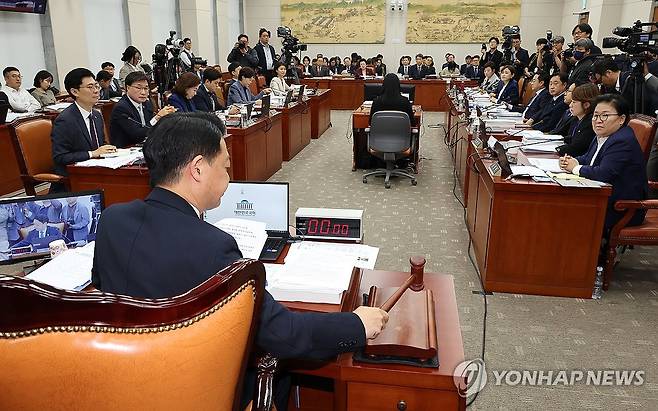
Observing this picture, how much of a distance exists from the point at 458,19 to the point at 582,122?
10881 millimetres

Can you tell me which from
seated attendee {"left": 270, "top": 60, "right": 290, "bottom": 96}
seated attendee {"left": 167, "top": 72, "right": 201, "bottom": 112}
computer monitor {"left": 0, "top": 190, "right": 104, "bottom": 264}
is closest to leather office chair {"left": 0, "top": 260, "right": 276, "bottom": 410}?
computer monitor {"left": 0, "top": 190, "right": 104, "bottom": 264}

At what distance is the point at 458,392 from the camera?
1.25m

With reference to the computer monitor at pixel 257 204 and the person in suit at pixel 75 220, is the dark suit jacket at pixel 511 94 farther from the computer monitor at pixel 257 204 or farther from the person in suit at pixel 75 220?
the person in suit at pixel 75 220

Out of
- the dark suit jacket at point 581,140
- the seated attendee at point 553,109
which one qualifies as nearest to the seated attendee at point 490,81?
the seated attendee at point 553,109

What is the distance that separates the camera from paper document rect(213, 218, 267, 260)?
1.79m

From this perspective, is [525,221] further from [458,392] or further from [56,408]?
[56,408]

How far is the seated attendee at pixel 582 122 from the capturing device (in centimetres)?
360

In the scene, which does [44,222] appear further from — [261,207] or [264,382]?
[264,382]

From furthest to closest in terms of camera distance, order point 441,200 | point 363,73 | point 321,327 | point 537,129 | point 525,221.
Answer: point 363,73 < point 441,200 < point 537,129 < point 525,221 < point 321,327

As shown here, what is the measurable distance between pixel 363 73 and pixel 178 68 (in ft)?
20.6

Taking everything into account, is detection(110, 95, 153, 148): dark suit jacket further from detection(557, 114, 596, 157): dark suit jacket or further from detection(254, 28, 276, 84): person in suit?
detection(254, 28, 276, 84): person in suit

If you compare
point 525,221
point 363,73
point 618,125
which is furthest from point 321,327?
point 363,73

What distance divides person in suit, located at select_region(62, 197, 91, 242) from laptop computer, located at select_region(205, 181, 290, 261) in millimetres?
455

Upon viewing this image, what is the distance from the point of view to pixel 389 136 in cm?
527
